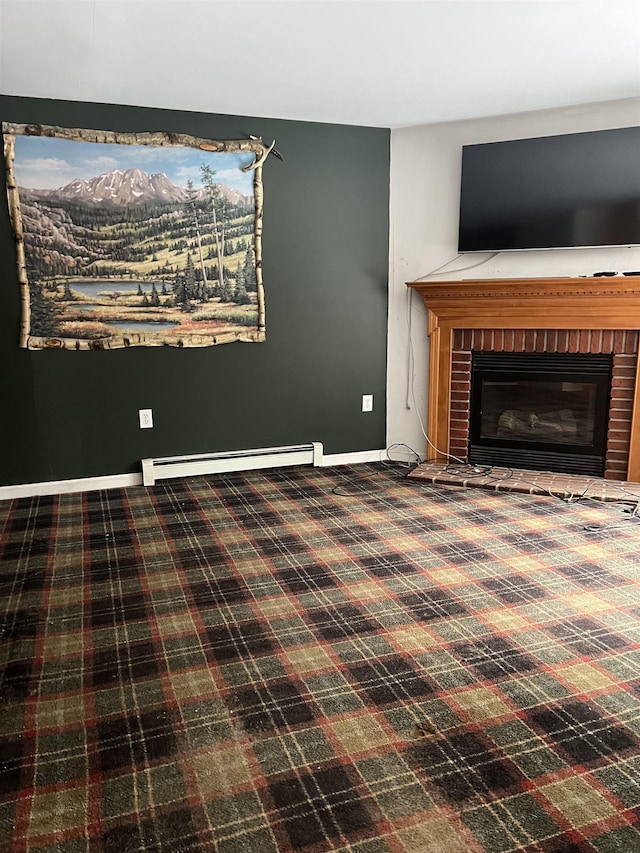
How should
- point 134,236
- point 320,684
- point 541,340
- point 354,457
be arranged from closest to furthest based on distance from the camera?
point 320,684 → point 134,236 → point 541,340 → point 354,457

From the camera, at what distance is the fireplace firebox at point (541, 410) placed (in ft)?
13.3

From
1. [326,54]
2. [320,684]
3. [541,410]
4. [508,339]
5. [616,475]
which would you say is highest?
[326,54]

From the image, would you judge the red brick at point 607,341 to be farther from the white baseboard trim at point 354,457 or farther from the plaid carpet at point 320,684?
the white baseboard trim at point 354,457

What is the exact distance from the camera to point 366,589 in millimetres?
2625

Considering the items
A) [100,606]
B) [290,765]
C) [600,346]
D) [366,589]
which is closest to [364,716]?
[290,765]

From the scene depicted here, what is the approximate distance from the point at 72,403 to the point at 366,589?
7.32 feet

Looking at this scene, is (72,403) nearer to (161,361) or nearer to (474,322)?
(161,361)

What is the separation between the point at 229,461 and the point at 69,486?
38.7 inches

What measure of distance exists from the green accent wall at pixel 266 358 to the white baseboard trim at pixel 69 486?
0.13 ft

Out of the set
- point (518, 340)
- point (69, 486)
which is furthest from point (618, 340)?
point (69, 486)

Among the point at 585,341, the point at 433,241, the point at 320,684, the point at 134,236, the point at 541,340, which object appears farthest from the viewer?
the point at 433,241

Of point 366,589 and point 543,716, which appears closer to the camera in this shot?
point 543,716

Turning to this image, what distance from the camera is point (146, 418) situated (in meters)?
4.04

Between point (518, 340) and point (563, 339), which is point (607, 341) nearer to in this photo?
point (563, 339)
